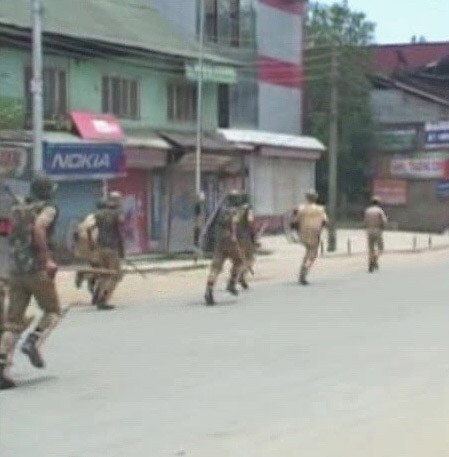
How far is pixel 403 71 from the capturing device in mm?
59750

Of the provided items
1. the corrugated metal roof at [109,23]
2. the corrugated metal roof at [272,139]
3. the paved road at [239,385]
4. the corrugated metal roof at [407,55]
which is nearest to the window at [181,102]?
the corrugated metal roof at [109,23]

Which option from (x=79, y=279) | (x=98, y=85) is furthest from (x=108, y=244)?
(x=98, y=85)

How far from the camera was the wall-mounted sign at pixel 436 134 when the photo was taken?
52.0m

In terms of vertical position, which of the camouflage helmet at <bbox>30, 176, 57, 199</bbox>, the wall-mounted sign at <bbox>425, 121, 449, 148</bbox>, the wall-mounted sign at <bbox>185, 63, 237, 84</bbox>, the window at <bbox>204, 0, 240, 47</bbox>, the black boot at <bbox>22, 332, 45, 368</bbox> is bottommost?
the black boot at <bbox>22, 332, 45, 368</bbox>

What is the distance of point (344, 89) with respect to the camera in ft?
171

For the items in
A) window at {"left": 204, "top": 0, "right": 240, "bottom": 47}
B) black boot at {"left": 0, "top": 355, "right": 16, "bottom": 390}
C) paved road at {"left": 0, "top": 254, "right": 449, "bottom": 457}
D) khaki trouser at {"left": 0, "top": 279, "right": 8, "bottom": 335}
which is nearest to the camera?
paved road at {"left": 0, "top": 254, "right": 449, "bottom": 457}

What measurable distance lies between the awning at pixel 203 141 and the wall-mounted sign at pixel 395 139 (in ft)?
59.5

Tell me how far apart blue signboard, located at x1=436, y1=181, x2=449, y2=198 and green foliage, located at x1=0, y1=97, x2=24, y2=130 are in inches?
1137

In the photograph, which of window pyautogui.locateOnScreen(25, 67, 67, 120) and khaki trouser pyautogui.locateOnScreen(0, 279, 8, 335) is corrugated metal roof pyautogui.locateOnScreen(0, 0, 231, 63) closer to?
window pyautogui.locateOnScreen(25, 67, 67, 120)

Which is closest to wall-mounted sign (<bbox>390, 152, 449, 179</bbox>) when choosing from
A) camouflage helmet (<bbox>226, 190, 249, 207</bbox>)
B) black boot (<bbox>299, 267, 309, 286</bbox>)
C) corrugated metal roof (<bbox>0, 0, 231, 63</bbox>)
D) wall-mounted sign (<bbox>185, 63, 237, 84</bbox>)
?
wall-mounted sign (<bbox>185, 63, 237, 84</bbox>)

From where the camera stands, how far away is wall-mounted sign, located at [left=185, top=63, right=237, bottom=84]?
3381cm

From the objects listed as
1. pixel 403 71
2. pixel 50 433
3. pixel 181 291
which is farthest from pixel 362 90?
pixel 50 433

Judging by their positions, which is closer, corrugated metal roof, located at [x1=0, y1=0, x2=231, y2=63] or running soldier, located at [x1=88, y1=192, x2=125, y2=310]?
running soldier, located at [x1=88, y1=192, x2=125, y2=310]

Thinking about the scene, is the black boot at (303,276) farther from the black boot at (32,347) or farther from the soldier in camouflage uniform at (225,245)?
the black boot at (32,347)
